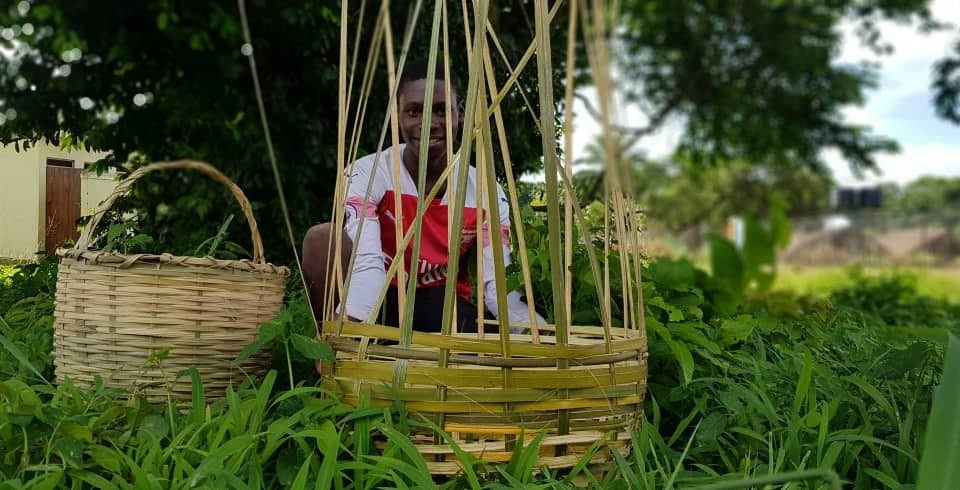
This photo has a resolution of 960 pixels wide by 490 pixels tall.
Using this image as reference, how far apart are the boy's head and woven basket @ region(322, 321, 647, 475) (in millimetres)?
606

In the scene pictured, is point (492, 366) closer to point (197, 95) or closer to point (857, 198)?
point (857, 198)

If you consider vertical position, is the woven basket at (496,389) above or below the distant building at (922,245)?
below

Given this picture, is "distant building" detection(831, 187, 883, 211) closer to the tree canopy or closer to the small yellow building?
the tree canopy

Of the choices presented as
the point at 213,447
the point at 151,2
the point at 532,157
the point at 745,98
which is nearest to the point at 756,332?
the point at 532,157

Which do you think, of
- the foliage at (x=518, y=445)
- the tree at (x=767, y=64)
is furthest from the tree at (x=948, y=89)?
the foliage at (x=518, y=445)

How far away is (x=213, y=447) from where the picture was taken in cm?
102

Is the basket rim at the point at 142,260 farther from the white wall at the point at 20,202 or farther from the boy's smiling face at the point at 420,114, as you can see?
the white wall at the point at 20,202

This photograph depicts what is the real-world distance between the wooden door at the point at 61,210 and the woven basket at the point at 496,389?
1.12 meters

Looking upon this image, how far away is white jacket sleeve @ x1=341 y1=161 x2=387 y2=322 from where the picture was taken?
138 centimetres

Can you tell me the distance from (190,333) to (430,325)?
473mm

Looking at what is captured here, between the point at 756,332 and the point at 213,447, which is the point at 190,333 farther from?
the point at 756,332

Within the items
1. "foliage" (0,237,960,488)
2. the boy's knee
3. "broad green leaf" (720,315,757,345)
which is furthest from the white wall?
"broad green leaf" (720,315,757,345)

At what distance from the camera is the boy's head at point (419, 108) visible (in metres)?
1.56

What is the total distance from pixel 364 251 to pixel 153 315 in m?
0.36
